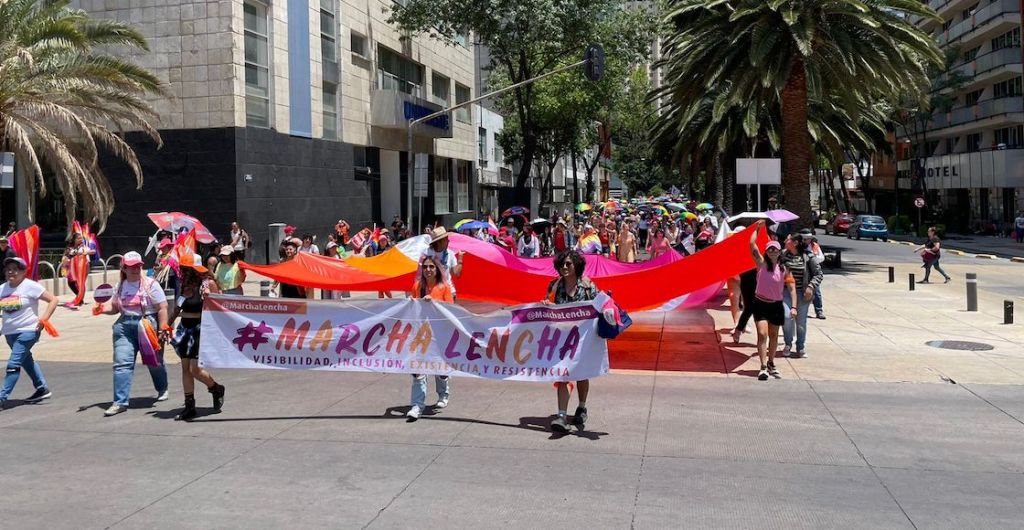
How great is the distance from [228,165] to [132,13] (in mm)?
5615

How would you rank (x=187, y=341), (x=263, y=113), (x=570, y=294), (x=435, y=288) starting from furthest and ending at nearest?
(x=263, y=113) → (x=435, y=288) → (x=187, y=341) → (x=570, y=294)

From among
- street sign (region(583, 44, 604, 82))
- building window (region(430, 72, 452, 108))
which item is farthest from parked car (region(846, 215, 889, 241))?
street sign (region(583, 44, 604, 82))

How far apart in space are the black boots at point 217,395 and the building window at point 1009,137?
52190 mm

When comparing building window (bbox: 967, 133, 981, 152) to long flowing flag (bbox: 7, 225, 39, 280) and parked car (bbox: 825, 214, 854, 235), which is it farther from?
long flowing flag (bbox: 7, 225, 39, 280)

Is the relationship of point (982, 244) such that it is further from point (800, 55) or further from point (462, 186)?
point (462, 186)

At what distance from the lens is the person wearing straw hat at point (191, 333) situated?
8.97 meters

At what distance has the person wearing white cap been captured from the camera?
9.20 metres

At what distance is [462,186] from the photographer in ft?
178

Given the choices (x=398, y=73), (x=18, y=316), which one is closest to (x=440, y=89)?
(x=398, y=73)

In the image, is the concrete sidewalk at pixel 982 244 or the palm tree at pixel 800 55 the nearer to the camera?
the palm tree at pixel 800 55

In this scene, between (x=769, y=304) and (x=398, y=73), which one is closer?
(x=769, y=304)

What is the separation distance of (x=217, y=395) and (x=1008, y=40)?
5615cm

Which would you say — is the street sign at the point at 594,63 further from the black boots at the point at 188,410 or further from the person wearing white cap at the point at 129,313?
the black boots at the point at 188,410

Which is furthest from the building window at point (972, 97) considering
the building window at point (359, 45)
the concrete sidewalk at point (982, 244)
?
the building window at point (359, 45)
